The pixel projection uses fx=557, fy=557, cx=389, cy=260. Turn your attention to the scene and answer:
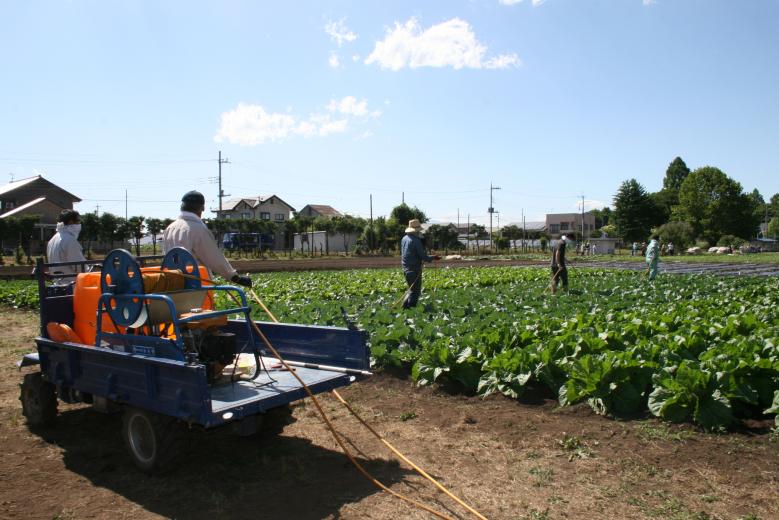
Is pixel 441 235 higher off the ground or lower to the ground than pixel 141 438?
higher

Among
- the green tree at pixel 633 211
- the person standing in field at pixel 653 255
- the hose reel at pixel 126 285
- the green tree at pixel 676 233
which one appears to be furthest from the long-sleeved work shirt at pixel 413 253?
the green tree at pixel 633 211

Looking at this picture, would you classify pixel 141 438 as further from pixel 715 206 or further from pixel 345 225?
pixel 715 206

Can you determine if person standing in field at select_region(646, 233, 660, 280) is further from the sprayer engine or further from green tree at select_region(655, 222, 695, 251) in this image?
green tree at select_region(655, 222, 695, 251)

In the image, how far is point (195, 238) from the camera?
17.9 feet

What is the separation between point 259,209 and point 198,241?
7158cm

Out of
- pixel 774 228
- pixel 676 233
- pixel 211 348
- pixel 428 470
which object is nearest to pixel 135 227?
pixel 211 348

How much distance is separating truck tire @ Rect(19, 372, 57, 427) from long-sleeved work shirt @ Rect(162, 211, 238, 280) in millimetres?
2123

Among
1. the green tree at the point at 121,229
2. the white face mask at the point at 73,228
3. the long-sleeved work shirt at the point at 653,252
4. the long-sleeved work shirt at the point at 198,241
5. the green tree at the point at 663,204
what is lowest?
the long-sleeved work shirt at the point at 653,252

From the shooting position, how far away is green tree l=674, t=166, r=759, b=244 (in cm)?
7494

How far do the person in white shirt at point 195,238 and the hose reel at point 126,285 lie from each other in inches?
7.0

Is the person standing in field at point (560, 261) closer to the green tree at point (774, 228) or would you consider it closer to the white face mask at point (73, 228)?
the white face mask at point (73, 228)

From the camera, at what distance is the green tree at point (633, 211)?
7444 centimetres

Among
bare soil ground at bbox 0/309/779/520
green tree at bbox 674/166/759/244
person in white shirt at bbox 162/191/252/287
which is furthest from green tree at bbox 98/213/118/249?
green tree at bbox 674/166/759/244

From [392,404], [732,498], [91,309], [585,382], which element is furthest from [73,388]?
[732,498]
